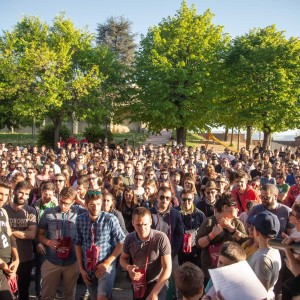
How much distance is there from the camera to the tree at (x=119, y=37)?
49.4 meters

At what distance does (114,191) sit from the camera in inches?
286

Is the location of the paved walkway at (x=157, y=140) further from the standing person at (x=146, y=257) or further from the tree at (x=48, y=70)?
the standing person at (x=146, y=257)

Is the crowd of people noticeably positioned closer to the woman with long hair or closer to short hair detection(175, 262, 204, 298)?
short hair detection(175, 262, 204, 298)

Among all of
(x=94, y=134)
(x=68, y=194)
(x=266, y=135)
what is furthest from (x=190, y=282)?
(x=94, y=134)

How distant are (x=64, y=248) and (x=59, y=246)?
7 cm

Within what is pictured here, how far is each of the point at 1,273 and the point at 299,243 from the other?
337cm

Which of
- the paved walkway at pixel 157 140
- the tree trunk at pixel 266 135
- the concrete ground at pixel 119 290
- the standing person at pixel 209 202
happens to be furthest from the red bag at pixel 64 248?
the paved walkway at pixel 157 140

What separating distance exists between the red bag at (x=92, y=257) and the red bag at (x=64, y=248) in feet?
1.57

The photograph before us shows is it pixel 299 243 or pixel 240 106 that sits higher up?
pixel 240 106

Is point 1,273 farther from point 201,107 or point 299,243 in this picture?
point 201,107

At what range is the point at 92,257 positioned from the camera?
4.37 metres

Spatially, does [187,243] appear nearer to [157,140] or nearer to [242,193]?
[242,193]

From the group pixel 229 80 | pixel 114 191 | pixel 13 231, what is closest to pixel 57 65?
pixel 229 80

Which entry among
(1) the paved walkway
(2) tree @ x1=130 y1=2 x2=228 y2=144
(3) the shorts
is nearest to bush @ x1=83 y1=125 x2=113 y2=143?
(2) tree @ x1=130 y1=2 x2=228 y2=144
